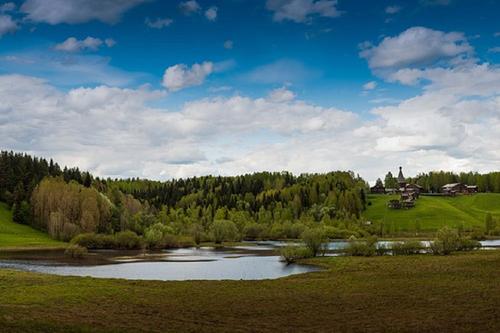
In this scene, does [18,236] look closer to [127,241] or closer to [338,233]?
[127,241]

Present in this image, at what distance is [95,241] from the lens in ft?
473

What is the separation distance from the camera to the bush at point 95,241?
14275 centimetres

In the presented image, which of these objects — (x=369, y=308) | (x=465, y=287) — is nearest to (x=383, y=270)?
(x=465, y=287)

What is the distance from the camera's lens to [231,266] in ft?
294

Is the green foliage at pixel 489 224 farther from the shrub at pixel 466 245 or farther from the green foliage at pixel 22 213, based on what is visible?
the green foliage at pixel 22 213

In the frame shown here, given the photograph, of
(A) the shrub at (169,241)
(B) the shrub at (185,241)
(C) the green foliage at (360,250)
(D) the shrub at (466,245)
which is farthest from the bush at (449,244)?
(B) the shrub at (185,241)

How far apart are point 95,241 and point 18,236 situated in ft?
89.0

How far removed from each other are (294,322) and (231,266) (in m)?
51.5

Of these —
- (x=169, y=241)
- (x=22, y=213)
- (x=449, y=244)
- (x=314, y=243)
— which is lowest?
(x=169, y=241)

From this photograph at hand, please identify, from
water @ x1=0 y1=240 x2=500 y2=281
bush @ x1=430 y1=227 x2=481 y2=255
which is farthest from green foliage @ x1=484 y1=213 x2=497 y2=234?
water @ x1=0 y1=240 x2=500 y2=281

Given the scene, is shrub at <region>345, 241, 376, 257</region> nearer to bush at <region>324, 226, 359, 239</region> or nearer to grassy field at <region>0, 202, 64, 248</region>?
grassy field at <region>0, 202, 64, 248</region>

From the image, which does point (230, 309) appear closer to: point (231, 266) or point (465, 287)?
point (465, 287)

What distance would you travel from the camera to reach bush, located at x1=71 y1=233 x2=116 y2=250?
143 metres

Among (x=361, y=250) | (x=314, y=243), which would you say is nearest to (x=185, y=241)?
(x=314, y=243)
